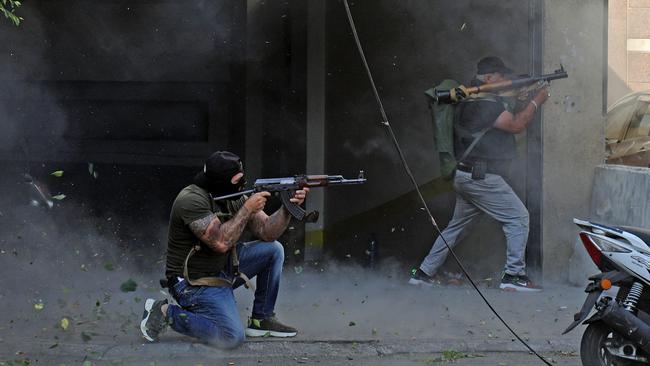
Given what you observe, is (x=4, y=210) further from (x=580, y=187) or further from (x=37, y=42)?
(x=580, y=187)

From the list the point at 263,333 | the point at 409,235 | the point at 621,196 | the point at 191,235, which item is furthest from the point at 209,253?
the point at 621,196

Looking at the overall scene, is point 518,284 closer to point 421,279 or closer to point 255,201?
point 421,279

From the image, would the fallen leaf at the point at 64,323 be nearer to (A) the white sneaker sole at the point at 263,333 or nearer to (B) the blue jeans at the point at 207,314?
(B) the blue jeans at the point at 207,314

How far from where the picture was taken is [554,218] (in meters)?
7.23

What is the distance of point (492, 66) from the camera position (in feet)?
22.8

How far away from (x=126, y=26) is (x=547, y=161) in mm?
3684

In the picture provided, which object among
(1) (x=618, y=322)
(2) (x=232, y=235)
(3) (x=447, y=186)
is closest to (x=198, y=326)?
(2) (x=232, y=235)

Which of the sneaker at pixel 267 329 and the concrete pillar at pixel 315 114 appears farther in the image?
the concrete pillar at pixel 315 114

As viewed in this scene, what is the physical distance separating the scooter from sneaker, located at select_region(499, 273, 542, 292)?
2.34 m

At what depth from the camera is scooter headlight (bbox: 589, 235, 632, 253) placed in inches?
179

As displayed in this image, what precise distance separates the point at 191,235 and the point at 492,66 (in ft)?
9.71

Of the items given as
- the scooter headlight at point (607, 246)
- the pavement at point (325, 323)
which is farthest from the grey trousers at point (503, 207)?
the scooter headlight at point (607, 246)

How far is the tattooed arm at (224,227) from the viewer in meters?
5.14

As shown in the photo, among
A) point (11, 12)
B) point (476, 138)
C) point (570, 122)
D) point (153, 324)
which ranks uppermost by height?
point (11, 12)
